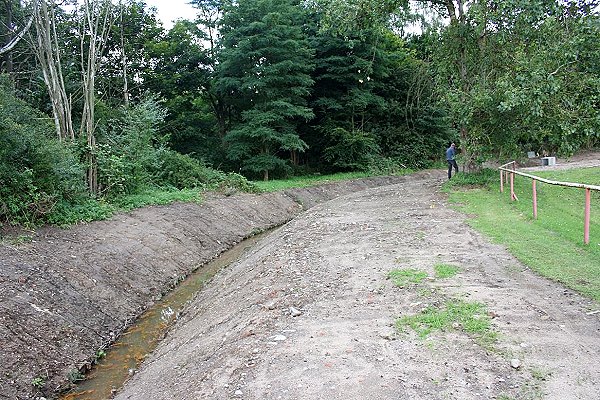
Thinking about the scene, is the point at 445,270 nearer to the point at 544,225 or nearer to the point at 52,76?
the point at 544,225

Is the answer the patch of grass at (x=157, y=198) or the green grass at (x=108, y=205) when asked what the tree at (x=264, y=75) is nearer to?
the patch of grass at (x=157, y=198)

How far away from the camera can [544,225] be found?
1140 cm

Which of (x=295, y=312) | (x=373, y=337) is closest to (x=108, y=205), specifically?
(x=295, y=312)

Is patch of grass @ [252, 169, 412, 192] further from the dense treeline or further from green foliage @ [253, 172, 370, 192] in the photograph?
the dense treeline

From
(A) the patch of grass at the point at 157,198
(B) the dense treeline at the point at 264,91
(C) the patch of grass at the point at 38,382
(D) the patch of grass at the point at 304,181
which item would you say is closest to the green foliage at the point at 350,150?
(B) the dense treeline at the point at 264,91

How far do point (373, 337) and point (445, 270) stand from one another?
9.27 ft

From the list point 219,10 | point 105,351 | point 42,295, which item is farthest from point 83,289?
point 219,10

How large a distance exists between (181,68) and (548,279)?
2937cm

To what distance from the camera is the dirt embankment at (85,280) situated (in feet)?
25.1

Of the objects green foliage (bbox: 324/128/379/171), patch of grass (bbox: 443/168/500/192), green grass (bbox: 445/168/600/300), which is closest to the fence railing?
green grass (bbox: 445/168/600/300)

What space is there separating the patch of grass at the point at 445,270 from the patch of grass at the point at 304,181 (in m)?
16.9

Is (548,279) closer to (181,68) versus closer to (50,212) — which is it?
(50,212)

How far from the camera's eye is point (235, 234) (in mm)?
18469

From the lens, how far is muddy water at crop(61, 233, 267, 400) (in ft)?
24.5
